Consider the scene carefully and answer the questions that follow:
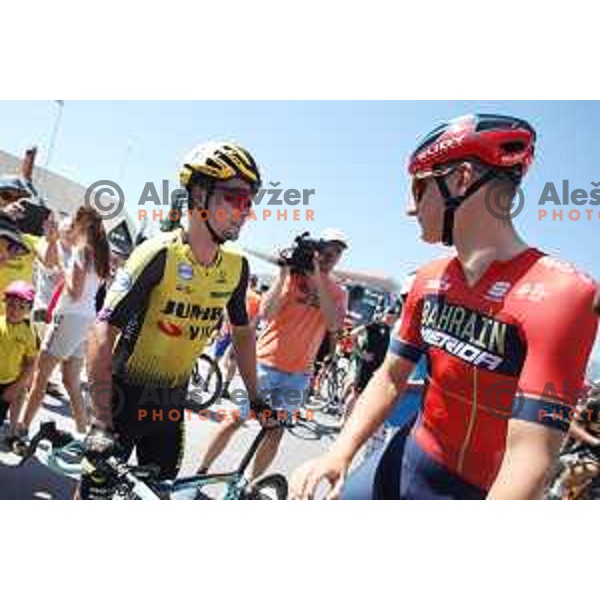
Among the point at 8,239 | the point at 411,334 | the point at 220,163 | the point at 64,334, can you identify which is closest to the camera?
the point at 411,334

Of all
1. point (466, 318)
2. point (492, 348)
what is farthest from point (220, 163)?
point (492, 348)

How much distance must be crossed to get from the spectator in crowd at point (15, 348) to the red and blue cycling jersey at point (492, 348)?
2934 mm

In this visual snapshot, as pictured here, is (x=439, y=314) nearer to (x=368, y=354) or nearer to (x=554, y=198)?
(x=554, y=198)

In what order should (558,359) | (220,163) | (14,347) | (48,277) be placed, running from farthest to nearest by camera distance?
(48,277), (14,347), (220,163), (558,359)

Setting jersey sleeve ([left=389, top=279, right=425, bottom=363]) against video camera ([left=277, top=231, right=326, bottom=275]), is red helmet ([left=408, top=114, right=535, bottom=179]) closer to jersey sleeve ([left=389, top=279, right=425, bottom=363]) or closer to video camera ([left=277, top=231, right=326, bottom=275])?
jersey sleeve ([left=389, top=279, right=425, bottom=363])

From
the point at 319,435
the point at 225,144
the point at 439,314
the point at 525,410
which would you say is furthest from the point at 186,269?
the point at 319,435

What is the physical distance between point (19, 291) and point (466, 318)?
3.41 metres

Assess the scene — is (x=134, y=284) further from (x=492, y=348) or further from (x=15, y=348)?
(x=15, y=348)

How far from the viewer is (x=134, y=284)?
279 cm

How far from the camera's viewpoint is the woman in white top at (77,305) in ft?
17.3

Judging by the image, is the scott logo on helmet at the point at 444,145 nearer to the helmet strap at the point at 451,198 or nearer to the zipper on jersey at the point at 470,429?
the helmet strap at the point at 451,198

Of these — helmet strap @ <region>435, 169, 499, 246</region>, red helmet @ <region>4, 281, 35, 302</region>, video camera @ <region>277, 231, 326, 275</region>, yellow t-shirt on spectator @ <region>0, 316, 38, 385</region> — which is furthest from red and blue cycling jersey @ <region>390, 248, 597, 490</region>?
red helmet @ <region>4, 281, 35, 302</region>

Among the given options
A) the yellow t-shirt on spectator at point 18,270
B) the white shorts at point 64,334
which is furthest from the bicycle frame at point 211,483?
the white shorts at point 64,334

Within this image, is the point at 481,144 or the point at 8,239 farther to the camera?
the point at 8,239
